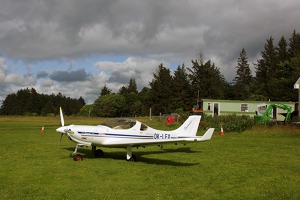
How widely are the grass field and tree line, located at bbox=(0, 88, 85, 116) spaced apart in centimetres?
13419

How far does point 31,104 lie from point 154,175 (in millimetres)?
150947

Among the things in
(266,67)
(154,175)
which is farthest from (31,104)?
(154,175)

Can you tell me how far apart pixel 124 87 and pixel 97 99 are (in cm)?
2146

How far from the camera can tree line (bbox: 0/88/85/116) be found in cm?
14862

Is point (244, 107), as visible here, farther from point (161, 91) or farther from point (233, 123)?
point (161, 91)

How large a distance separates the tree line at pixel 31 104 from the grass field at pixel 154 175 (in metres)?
134

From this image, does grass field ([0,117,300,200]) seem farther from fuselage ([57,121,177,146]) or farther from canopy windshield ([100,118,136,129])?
canopy windshield ([100,118,136,129])

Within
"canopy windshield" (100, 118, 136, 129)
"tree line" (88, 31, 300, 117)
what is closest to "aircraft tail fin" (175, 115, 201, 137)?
"canopy windshield" (100, 118, 136, 129)

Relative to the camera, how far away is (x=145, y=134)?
45.0 feet

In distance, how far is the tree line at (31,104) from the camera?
149 metres

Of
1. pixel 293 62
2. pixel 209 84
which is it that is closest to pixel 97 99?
pixel 209 84

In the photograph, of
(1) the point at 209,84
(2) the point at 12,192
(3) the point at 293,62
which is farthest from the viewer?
(1) the point at 209,84

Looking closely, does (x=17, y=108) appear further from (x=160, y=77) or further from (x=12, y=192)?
(x=12, y=192)

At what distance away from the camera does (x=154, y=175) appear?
33.7ft
